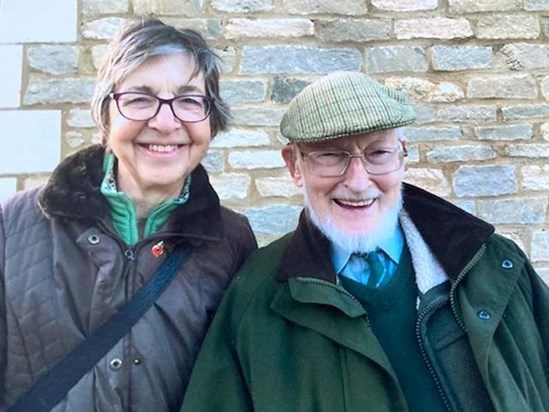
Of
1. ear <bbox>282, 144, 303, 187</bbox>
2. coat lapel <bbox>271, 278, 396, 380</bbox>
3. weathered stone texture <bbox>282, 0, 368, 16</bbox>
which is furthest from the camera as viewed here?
weathered stone texture <bbox>282, 0, 368, 16</bbox>

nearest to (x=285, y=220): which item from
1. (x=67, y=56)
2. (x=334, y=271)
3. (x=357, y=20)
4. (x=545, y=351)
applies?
(x=357, y=20)

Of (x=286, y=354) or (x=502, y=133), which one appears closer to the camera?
(x=286, y=354)

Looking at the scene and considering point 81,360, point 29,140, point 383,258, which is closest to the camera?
point 81,360

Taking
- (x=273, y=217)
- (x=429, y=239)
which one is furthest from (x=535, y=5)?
(x=429, y=239)

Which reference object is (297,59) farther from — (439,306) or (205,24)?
(439,306)

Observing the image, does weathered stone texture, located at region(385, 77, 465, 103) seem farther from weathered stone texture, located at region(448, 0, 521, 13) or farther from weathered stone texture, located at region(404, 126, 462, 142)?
weathered stone texture, located at region(448, 0, 521, 13)

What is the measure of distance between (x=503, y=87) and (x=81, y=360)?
2.74 m

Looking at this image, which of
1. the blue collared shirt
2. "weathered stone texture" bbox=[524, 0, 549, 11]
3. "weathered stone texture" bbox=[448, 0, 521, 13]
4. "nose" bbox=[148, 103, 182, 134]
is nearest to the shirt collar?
the blue collared shirt

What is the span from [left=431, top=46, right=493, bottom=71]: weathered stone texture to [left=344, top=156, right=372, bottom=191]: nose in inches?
75.6

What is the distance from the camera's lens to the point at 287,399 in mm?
1613

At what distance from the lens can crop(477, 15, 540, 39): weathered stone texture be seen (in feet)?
11.4

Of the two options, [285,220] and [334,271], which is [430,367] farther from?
[285,220]

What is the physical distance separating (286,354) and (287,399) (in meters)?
0.11

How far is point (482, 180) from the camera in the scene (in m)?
3.43
